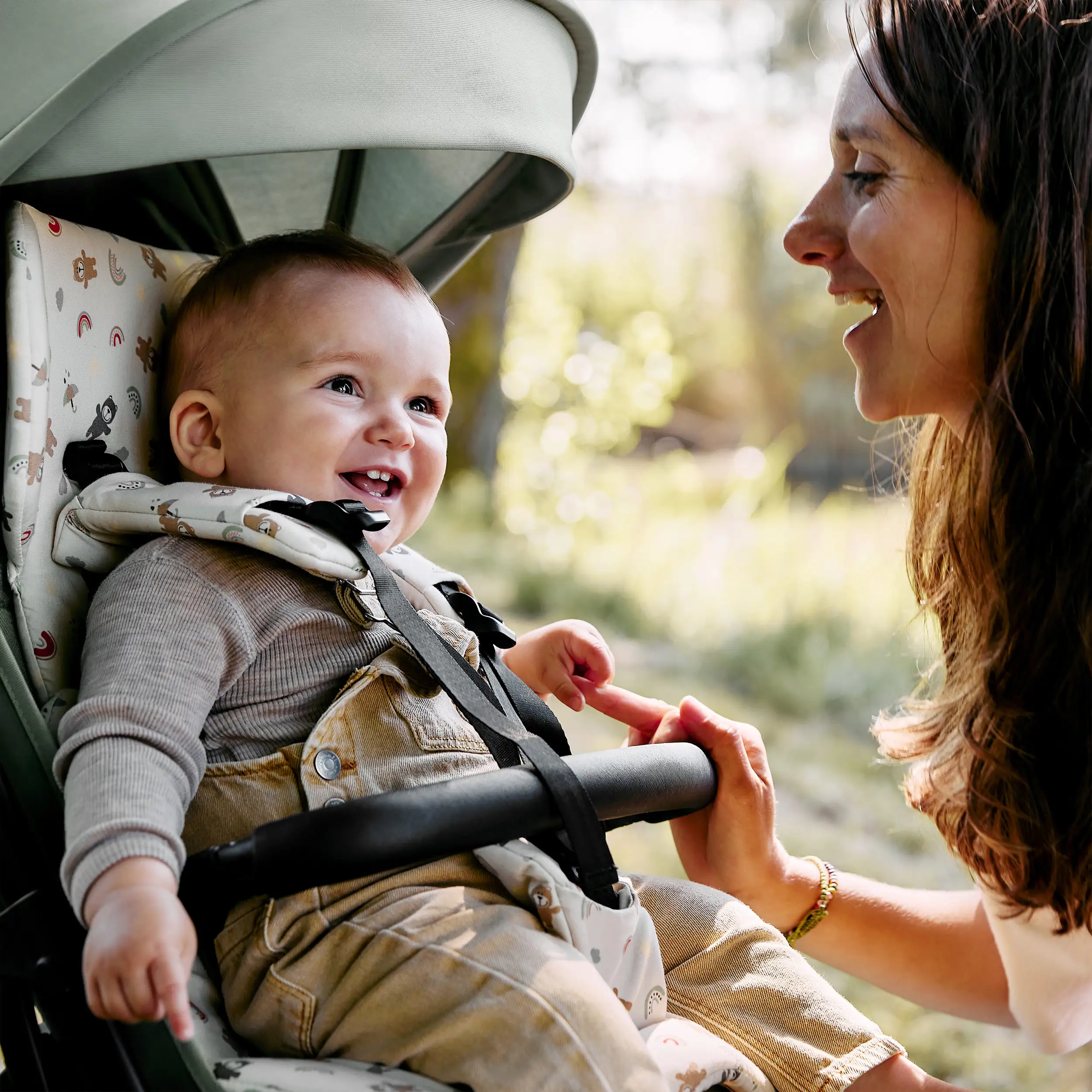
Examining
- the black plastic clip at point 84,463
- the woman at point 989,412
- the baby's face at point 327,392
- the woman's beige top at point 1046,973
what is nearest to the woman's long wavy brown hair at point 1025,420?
the woman at point 989,412

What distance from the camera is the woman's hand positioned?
4.42 feet

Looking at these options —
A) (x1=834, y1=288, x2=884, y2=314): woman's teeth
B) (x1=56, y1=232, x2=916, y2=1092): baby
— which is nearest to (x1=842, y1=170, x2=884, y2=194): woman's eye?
(x1=834, y1=288, x2=884, y2=314): woman's teeth

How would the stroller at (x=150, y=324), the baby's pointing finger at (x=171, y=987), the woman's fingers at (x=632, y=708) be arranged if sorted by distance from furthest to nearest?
the woman's fingers at (x=632, y=708), the stroller at (x=150, y=324), the baby's pointing finger at (x=171, y=987)

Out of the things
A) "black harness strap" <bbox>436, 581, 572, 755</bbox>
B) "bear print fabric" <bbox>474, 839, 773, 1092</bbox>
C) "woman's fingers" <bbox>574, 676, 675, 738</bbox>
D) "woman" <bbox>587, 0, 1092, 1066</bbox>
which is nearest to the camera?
"bear print fabric" <bbox>474, 839, 773, 1092</bbox>

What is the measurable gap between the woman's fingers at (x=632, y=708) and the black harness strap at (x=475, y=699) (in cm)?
31

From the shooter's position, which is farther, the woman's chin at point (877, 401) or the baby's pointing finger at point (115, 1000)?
the woman's chin at point (877, 401)

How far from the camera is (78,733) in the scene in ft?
3.19

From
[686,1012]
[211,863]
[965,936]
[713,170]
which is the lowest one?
[965,936]

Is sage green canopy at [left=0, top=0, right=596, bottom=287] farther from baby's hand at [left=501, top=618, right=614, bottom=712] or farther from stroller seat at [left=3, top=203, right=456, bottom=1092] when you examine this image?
baby's hand at [left=501, top=618, right=614, bottom=712]

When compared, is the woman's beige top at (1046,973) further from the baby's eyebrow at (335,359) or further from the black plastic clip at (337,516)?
the baby's eyebrow at (335,359)

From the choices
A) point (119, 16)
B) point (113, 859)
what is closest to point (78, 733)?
point (113, 859)

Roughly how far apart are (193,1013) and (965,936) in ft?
3.51

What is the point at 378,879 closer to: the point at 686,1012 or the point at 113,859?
the point at 113,859

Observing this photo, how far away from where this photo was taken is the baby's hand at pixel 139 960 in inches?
32.8
